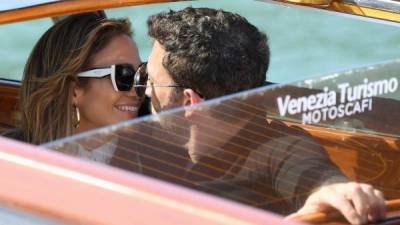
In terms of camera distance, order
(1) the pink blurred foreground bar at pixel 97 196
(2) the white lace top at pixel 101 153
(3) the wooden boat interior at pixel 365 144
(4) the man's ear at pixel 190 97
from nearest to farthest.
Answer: (1) the pink blurred foreground bar at pixel 97 196 < (2) the white lace top at pixel 101 153 < (3) the wooden boat interior at pixel 365 144 < (4) the man's ear at pixel 190 97

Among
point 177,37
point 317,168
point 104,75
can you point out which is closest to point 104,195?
point 317,168

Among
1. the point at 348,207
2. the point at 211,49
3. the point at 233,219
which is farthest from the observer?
→ the point at 211,49

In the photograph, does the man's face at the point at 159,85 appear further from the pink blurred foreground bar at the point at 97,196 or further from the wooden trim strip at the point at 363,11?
the pink blurred foreground bar at the point at 97,196

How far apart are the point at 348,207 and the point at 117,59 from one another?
111cm

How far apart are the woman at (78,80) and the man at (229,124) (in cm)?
19

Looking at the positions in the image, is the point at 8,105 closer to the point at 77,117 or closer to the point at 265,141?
the point at 77,117

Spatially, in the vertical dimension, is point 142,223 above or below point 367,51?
above

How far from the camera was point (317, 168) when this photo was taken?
193 centimetres

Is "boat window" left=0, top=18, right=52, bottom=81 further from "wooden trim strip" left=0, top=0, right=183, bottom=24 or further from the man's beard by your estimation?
the man's beard

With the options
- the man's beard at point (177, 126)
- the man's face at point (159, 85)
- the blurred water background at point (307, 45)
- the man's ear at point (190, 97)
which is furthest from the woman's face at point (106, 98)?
the blurred water background at point (307, 45)

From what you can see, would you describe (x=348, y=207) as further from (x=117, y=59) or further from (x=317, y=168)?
(x=117, y=59)

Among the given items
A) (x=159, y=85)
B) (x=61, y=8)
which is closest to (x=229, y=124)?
(x=159, y=85)

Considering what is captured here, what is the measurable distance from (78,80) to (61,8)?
22 cm

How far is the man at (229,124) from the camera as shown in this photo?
5.73 feet
